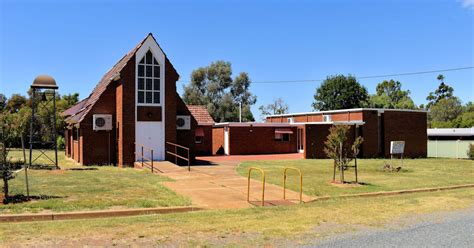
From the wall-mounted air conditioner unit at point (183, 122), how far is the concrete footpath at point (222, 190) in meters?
7.05

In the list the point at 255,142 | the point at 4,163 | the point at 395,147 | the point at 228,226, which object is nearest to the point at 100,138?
the point at 4,163

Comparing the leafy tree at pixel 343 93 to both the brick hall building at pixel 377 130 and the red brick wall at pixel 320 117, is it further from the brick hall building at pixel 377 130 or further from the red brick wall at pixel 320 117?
the brick hall building at pixel 377 130

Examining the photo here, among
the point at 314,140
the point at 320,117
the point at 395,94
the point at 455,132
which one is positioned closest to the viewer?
the point at 314,140

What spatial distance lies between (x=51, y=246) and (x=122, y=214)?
10.9ft

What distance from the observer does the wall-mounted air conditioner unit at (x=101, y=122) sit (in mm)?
23922

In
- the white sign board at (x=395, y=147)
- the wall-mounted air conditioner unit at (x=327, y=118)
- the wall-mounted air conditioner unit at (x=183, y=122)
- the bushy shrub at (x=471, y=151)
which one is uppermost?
the wall-mounted air conditioner unit at (x=327, y=118)

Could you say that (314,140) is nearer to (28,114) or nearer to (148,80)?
(148,80)

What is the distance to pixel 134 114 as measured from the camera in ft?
77.6

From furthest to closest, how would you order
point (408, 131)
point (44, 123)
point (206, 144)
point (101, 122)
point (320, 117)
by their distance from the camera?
point (320, 117) < point (206, 144) < point (408, 131) < point (44, 123) < point (101, 122)

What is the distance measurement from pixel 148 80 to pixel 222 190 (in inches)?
463

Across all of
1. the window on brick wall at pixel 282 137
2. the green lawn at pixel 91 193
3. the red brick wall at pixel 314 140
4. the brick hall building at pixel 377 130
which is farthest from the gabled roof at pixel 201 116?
the green lawn at pixel 91 193

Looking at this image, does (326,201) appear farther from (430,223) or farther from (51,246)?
(51,246)

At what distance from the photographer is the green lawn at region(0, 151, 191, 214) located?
10.5 meters

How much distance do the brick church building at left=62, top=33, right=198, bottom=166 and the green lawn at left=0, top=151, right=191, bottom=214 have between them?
634cm
